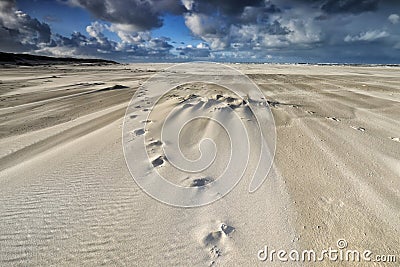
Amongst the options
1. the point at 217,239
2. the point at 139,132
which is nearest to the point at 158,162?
the point at 139,132

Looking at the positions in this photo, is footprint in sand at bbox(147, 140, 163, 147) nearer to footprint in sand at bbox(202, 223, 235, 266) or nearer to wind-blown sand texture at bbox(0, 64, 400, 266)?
wind-blown sand texture at bbox(0, 64, 400, 266)

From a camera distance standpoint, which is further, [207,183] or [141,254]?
[207,183]

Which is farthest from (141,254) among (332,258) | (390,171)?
(390,171)

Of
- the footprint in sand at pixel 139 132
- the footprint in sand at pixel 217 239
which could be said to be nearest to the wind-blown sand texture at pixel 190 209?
the footprint in sand at pixel 217 239

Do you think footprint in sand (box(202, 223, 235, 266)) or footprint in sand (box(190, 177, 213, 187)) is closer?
footprint in sand (box(202, 223, 235, 266))

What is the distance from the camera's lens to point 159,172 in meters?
3.61

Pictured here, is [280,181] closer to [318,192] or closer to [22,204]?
[318,192]

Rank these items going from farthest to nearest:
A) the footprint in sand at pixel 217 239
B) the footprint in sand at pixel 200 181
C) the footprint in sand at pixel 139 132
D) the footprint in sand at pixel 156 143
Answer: the footprint in sand at pixel 139 132, the footprint in sand at pixel 156 143, the footprint in sand at pixel 200 181, the footprint in sand at pixel 217 239

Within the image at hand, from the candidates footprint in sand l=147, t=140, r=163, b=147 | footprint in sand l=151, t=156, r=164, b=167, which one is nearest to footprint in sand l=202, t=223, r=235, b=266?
footprint in sand l=151, t=156, r=164, b=167

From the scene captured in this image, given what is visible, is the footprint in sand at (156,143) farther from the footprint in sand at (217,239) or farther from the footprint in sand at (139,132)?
the footprint in sand at (217,239)

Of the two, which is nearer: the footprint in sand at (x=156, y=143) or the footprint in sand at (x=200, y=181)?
the footprint in sand at (x=200, y=181)

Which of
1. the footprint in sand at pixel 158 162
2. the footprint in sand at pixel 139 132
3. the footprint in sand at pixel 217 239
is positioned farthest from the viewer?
the footprint in sand at pixel 139 132

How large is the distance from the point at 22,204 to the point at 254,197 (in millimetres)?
2681

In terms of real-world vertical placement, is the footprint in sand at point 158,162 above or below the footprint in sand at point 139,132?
below
